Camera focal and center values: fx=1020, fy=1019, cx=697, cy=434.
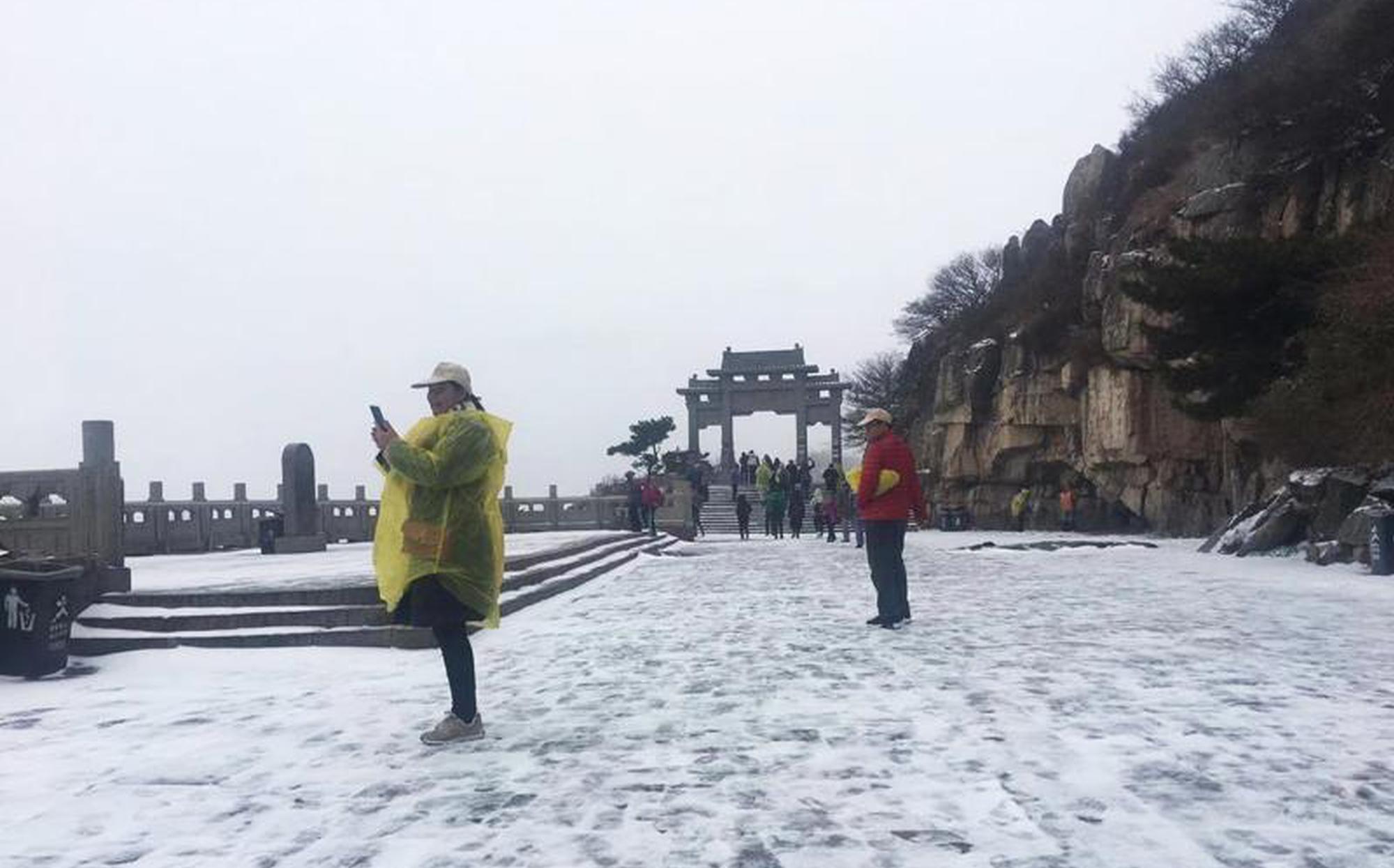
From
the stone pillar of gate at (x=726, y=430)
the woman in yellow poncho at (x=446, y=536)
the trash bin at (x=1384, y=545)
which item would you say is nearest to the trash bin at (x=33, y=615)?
the woman in yellow poncho at (x=446, y=536)

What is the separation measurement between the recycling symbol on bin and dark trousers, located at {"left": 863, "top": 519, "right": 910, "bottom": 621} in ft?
19.8

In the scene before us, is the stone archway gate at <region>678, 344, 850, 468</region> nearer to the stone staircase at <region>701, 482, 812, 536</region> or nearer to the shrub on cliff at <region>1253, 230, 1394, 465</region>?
the stone staircase at <region>701, 482, 812, 536</region>

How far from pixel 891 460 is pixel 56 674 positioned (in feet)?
20.8

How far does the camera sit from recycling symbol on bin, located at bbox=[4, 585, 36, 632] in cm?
666

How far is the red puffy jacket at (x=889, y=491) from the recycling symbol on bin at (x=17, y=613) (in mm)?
5954

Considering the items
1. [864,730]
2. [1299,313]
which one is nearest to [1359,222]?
[1299,313]

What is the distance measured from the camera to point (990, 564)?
52.3 feet

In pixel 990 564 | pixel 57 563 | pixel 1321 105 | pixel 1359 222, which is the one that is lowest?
pixel 990 564

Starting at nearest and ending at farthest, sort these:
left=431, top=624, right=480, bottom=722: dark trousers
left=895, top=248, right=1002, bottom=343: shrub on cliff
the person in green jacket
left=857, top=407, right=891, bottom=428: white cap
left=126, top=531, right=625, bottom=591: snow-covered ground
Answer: left=431, top=624, right=480, bottom=722: dark trousers
left=857, top=407, right=891, bottom=428: white cap
left=126, top=531, right=625, bottom=591: snow-covered ground
the person in green jacket
left=895, top=248, right=1002, bottom=343: shrub on cliff

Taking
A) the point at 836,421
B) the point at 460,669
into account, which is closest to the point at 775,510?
the point at 460,669

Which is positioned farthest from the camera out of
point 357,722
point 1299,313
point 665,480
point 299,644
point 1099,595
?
point 665,480

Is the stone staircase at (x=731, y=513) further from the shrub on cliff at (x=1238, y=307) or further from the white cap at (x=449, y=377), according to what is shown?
the white cap at (x=449, y=377)

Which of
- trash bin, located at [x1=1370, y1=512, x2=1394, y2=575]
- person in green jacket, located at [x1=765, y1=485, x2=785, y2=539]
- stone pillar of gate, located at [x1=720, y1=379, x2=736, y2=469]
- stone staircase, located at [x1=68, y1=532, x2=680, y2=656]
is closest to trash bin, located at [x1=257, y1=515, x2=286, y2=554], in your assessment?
stone staircase, located at [x1=68, y1=532, x2=680, y2=656]

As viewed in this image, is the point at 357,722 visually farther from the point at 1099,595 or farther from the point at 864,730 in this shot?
the point at 1099,595
